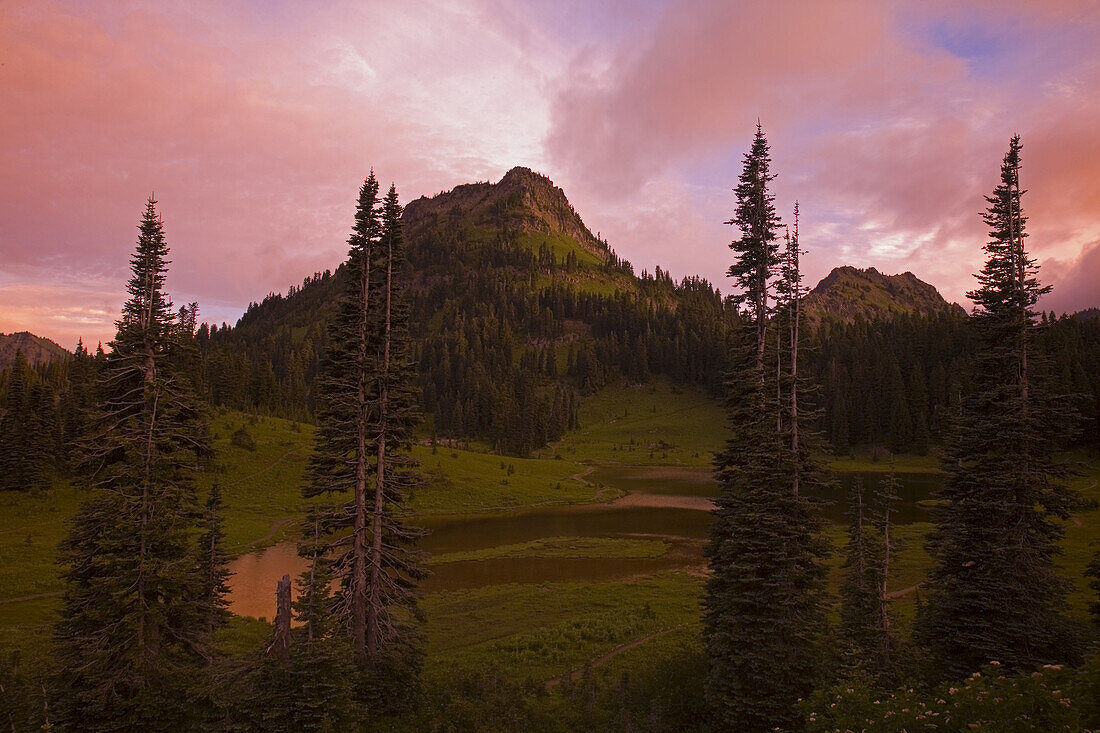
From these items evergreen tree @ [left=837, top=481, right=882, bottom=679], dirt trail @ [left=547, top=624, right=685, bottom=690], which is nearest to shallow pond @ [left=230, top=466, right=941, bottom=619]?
evergreen tree @ [left=837, top=481, right=882, bottom=679]

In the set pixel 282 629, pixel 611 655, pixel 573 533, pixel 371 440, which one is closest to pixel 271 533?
pixel 573 533

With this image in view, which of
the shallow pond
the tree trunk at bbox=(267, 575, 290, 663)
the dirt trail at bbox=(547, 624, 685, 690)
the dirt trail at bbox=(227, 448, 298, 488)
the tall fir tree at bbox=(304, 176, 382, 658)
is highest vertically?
the tall fir tree at bbox=(304, 176, 382, 658)

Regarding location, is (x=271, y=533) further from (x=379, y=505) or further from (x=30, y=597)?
(x=379, y=505)

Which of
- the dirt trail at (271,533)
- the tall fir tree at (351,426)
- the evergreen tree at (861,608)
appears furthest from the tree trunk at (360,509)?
the dirt trail at (271,533)

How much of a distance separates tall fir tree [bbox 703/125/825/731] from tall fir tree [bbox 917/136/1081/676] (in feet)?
21.5

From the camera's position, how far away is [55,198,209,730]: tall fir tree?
18.6 meters

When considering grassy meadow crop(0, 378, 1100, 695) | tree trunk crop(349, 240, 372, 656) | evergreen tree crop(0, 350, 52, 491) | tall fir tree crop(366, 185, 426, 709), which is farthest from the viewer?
evergreen tree crop(0, 350, 52, 491)

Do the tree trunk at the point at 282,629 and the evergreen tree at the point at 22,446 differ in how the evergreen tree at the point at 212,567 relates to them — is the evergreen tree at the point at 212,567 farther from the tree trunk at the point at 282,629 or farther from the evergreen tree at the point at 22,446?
the evergreen tree at the point at 22,446

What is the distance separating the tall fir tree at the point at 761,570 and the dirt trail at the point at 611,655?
23.8 ft

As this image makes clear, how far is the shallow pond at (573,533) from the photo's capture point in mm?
51406

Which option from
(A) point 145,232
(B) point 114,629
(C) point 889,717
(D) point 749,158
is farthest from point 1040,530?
(A) point 145,232

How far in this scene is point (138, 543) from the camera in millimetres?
19781

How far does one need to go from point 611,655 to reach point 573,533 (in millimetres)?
41403

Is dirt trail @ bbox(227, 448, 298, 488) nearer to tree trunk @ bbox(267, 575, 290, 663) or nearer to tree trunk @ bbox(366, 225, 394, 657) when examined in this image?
tree trunk @ bbox(366, 225, 394, 657)
